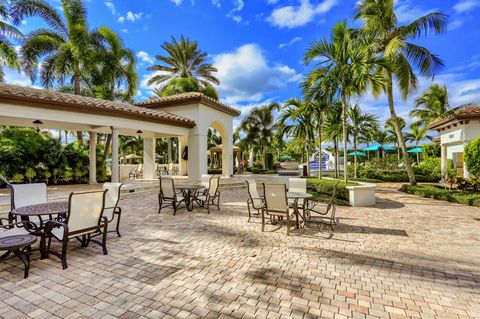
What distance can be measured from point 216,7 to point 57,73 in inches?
444

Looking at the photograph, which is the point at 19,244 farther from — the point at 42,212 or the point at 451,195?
the point at 451,195

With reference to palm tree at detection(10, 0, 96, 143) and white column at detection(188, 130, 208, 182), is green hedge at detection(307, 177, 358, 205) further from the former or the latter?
palm tree at detection(10, 0, 96, 143)

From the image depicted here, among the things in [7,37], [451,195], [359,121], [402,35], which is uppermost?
[7,37]

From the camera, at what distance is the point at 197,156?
1500 centimetres

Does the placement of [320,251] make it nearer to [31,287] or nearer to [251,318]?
[251,318]

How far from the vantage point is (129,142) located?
35062 mm

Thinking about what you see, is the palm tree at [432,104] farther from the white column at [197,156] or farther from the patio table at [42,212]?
the patio table at [42,212]

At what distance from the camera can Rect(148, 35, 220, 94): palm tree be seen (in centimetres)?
2344

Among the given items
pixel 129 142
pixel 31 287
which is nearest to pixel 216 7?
pixel 31 287

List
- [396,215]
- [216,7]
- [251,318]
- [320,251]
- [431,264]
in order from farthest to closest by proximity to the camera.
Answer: [216,7] < [396,215] < [320,251] < [431,264] < [251,318]

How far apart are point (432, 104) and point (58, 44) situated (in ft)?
124

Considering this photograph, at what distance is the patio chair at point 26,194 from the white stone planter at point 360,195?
9.69 meters

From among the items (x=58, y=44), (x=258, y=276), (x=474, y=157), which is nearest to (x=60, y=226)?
(x=258, y=276)

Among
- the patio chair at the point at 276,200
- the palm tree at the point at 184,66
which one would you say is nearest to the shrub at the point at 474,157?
the patio chair at the point at 276,200
